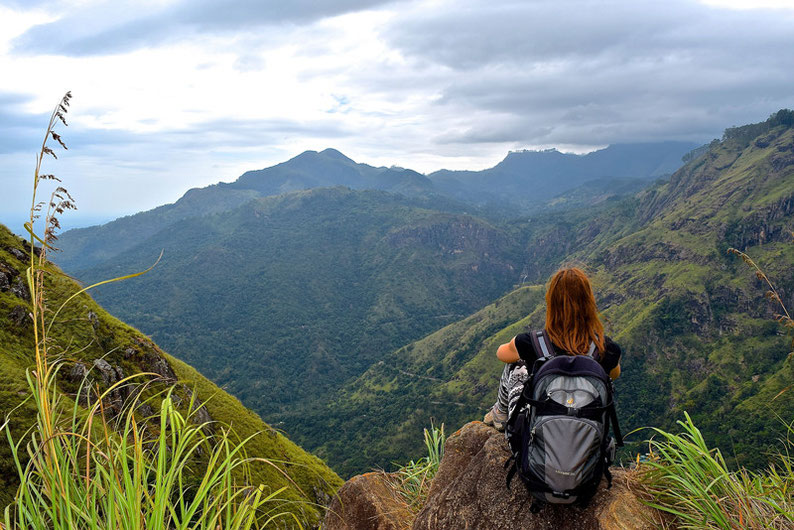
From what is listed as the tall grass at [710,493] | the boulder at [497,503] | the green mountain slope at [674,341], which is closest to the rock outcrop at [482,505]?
the boulder at [497,503]

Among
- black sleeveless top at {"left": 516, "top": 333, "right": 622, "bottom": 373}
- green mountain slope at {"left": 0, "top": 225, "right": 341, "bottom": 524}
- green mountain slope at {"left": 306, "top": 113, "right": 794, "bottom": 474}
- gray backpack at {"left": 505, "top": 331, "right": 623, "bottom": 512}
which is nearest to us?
gray backpack at {"left": 505, "top": 331, "right": 623, "bottom": 512}

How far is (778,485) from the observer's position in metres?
3.77

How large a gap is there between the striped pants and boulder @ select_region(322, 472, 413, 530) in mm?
2124

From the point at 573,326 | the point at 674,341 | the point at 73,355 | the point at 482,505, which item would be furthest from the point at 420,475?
the point at 674,341

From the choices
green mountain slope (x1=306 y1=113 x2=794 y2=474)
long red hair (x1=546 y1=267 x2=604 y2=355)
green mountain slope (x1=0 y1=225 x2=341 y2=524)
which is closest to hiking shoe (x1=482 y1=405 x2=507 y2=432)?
long red hair (x1=546 y1=267 x2=604 y2=355)

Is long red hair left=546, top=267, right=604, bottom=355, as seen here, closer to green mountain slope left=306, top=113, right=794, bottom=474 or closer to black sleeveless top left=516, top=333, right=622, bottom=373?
black sleeveless top left=516, top=333, right=622, bottom=373

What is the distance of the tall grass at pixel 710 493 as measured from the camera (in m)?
3.13

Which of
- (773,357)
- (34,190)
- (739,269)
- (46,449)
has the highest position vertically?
(34,190)

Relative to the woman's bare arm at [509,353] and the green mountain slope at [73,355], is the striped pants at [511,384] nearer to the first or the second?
the woman's bare arm at [509,353]

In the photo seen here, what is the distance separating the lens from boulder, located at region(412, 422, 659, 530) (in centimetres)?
377

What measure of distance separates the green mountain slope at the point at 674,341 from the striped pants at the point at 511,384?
8288cm

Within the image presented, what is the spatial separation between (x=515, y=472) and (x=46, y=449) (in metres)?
3.76

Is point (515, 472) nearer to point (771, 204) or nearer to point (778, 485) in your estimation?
point (778, 485)

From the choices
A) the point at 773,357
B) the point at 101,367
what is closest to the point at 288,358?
the point at 773,357
